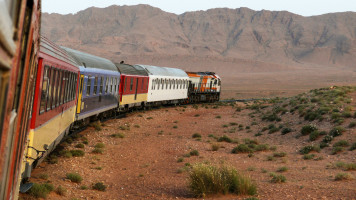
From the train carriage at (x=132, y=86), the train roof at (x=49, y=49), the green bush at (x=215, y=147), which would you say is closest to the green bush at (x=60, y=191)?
the train roof at (x=49, y=49)

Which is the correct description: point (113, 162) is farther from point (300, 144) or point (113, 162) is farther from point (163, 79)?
point (163, 79)

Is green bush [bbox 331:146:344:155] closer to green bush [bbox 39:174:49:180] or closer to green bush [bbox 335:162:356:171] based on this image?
green bush [bbox 335:162:356:171]

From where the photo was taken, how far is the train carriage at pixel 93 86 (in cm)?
1614

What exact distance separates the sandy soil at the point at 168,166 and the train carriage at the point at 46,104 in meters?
1.36

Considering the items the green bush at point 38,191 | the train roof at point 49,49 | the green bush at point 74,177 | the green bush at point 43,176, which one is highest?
the train roof at point 49,49

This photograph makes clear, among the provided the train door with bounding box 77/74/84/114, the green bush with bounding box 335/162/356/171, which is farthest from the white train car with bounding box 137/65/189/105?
the green bush with bounding box 335/162/356/171

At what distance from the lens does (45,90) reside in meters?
8.13

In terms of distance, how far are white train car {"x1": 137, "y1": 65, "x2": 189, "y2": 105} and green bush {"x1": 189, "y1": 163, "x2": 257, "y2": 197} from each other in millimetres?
22314

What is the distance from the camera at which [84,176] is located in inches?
488

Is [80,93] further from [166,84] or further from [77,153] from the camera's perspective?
[166,84]

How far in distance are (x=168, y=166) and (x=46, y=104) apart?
7.06 m

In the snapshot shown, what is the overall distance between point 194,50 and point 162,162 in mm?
171411

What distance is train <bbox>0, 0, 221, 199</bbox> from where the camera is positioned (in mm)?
2174

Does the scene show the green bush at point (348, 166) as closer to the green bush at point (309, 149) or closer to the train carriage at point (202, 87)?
the green bush at point (309, 149)
